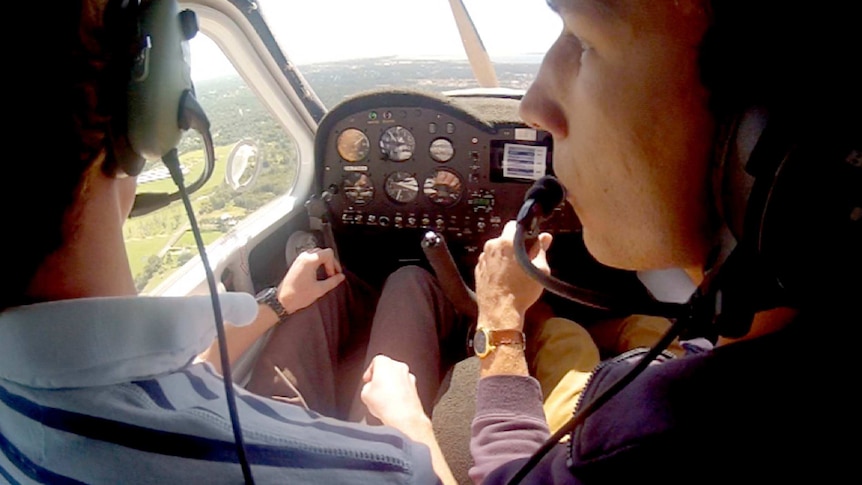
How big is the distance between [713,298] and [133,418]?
1.67ft

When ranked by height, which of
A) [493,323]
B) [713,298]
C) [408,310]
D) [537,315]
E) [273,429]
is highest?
[713,298]

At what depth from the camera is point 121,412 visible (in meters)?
0.50

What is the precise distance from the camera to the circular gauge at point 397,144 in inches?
71.0

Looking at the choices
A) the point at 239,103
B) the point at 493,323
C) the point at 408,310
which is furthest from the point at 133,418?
the point at 239,103

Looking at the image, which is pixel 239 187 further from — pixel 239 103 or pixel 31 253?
pixel 31 253

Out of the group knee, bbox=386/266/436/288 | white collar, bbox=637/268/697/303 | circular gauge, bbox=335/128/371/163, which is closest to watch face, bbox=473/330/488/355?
knee, bbox=386/266/436/288

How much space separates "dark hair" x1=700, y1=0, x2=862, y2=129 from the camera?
399mm

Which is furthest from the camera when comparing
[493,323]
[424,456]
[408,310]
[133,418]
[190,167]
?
[408,310]

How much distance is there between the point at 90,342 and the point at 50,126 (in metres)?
0.19

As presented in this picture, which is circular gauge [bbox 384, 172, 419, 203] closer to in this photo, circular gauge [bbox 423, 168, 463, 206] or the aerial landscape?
circular gauge [bbox 423, 168, 463, 206]

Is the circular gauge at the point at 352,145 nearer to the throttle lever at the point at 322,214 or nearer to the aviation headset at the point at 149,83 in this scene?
the throttle lever at the point at 322,214

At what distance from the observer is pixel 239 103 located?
1752 mm

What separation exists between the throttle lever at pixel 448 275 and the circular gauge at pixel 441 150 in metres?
0.36

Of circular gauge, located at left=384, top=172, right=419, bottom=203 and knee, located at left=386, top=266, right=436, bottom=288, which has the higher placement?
A: circular gauge, located at left=384, top=172, right=419, bottom=203
